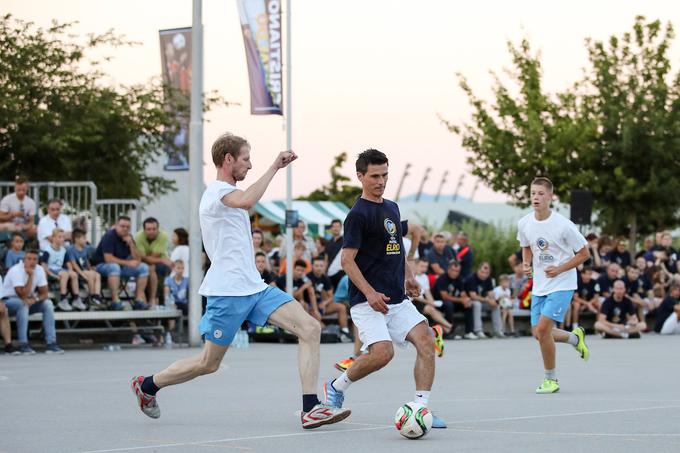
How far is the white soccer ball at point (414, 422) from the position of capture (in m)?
8.50

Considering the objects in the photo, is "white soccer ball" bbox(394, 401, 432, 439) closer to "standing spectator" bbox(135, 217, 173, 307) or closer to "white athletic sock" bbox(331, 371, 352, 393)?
"white athletic sock" bbox(331, 371, 352, 393)

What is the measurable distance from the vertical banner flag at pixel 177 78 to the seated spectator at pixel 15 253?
8495mm

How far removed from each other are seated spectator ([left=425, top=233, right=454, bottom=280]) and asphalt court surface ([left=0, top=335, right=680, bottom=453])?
7005 mm

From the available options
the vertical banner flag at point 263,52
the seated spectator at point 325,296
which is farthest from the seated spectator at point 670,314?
the vertical banner flag at point 263,52

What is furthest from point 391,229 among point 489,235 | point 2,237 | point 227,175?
point 489,235

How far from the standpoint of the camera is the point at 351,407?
11.0 m

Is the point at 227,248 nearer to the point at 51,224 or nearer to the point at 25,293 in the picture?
the point at 25,293

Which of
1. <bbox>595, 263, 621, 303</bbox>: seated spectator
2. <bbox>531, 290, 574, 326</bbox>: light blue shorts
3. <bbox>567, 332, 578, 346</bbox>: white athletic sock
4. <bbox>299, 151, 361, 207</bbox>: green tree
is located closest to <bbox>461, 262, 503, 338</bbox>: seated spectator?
<bbox>595, 263, 621, 303</bbox>: seated spectator

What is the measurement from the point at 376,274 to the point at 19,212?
544 inches

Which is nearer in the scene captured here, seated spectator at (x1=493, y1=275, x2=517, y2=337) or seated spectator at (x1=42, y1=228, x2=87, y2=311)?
seated spectator at (x1=42, y1=228, x2=87, y2=311)

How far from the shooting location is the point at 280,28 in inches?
1075

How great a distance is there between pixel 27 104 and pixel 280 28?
653 centimetres

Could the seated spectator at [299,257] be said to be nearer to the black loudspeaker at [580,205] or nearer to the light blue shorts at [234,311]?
the black loudspeaker at [580,205]

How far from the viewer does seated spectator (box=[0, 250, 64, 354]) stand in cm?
1975
